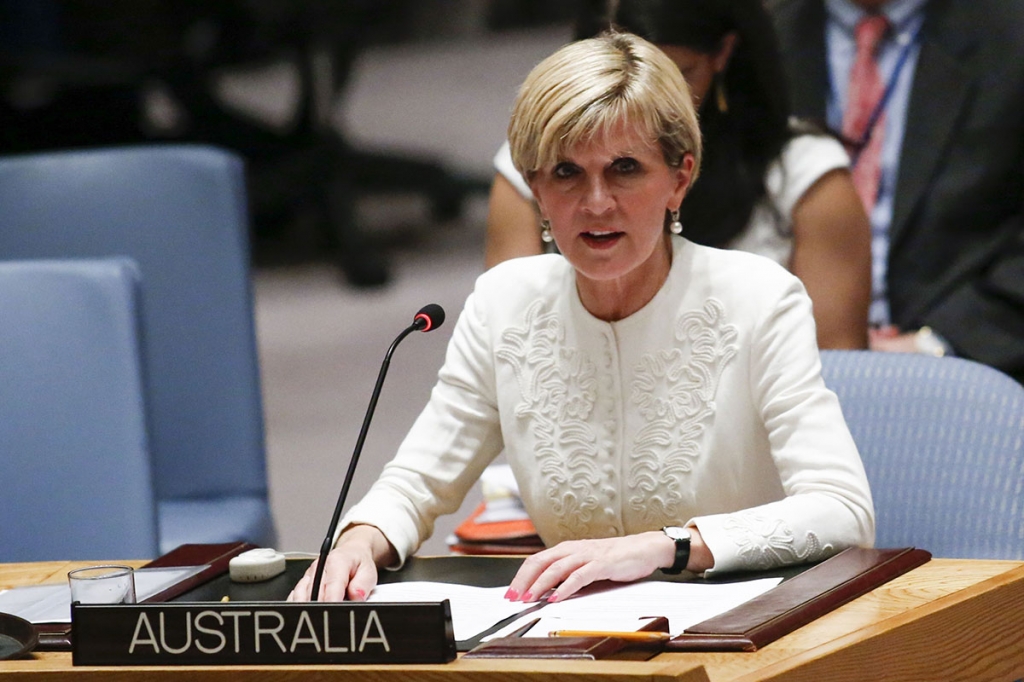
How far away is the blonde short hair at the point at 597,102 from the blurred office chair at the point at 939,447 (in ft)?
1.44

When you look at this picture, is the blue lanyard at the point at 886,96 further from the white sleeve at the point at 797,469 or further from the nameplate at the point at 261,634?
the nameplate at the point at 261,634

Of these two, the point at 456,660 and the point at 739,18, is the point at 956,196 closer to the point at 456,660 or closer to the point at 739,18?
the point at 739,18

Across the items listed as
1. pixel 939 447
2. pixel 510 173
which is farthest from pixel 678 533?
pixel 510 173

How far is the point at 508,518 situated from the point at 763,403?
0.56m

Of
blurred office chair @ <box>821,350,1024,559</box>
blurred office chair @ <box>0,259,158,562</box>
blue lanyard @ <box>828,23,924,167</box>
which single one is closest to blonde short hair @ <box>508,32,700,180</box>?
blurred office chair @ <box>821,350,1024,559</box>

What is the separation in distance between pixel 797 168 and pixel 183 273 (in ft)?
3.81

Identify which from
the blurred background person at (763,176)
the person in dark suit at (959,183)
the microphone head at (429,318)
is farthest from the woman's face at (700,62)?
the microphone head at (429,318)

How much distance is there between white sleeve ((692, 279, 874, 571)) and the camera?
1.61 meters

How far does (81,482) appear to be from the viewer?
7.55 feet

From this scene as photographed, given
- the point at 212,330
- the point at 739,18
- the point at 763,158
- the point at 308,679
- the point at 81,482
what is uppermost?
the point at 739,18

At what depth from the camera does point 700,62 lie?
2.53 m

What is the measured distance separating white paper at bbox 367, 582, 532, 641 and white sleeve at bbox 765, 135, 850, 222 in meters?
1.19

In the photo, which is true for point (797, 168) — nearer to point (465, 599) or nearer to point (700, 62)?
point (700, 62)

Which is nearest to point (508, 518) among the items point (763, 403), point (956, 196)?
point (763, 403)
